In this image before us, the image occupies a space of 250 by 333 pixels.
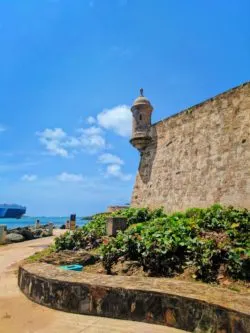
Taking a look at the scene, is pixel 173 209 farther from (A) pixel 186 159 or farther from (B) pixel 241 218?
(B) pixel 241 218

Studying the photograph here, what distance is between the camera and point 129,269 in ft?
21.9

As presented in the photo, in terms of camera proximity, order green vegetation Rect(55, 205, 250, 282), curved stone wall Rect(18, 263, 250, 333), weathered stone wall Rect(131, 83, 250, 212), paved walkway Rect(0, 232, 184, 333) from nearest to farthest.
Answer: curved stone wall Rect(18, 263, 250, 333) < paved walkway Rect(0, 232, 184, 333) < green vegetation Rect(55, 205, 250, 282) < weathered stone wall Rect(131, 83, 250, 212)

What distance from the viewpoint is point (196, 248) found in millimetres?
6055

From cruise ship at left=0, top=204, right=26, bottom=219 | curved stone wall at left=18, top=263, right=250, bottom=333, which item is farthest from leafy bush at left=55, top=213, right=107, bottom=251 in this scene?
cruise ship at left=0, top=204, right=26, bottom=219

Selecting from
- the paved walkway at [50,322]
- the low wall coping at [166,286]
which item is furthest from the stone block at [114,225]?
the paved walkway at [50,322]

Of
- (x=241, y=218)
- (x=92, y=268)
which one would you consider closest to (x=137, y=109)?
(x=241, y=218)

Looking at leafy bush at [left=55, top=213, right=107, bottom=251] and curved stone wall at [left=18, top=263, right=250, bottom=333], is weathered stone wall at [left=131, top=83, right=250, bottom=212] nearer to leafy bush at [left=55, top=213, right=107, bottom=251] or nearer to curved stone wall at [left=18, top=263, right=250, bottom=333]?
leafy bush at [left=55, top=213, right=107, bottom=251]

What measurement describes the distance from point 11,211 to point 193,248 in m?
102

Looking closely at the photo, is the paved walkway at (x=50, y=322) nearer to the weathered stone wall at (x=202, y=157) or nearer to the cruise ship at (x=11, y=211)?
the weathered stone wall at (x=202, y=157)

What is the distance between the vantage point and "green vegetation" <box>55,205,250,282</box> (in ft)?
18.5

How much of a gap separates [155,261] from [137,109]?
1194 centimetres

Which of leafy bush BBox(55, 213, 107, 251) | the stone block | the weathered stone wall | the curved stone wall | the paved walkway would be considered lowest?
the paved walkway

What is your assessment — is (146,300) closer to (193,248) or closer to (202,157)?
(193,248)

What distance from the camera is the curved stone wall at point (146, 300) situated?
141 inches
